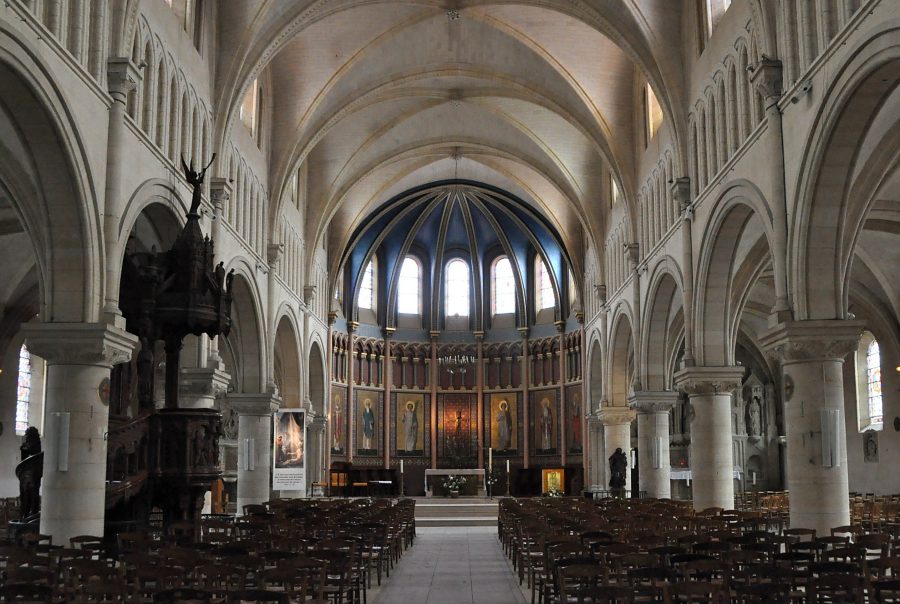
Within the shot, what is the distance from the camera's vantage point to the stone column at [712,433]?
23969mm

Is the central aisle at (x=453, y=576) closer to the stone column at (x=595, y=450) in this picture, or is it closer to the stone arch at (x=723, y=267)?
the stone arch at (x=723, y=267)

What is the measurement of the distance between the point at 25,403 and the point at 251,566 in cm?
2745

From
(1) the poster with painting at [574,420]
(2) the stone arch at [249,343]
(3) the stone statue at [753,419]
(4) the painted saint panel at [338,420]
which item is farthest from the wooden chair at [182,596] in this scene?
(3) the stone statue at [753,419]

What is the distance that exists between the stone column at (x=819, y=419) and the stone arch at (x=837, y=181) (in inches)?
16.5

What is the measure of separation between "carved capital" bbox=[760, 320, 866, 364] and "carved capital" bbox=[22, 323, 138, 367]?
11.4m

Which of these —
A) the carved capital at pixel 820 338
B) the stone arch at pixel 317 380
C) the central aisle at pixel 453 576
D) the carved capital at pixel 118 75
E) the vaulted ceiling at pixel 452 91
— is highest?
the vaulted ceiling at pixel 452 91

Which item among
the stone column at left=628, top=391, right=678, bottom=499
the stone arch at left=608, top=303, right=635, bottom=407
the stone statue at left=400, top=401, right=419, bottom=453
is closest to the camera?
the stone column at left=628, top=391, right=678, bottom=499

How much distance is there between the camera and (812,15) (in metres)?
17.2

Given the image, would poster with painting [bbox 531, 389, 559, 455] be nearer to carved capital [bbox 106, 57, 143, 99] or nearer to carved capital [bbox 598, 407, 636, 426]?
carved capital [bbox 598, 407, 636, 426]

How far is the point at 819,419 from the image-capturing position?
17.0m

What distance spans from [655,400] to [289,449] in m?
11.4

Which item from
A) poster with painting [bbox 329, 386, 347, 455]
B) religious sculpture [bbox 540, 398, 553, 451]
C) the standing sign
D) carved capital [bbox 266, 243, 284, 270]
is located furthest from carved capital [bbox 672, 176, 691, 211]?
religious sculpture [bbox 540, 398, 553, 451]

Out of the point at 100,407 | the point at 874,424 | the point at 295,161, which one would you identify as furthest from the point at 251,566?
the point at 874,424

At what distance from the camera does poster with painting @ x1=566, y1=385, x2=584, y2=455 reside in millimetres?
46156
